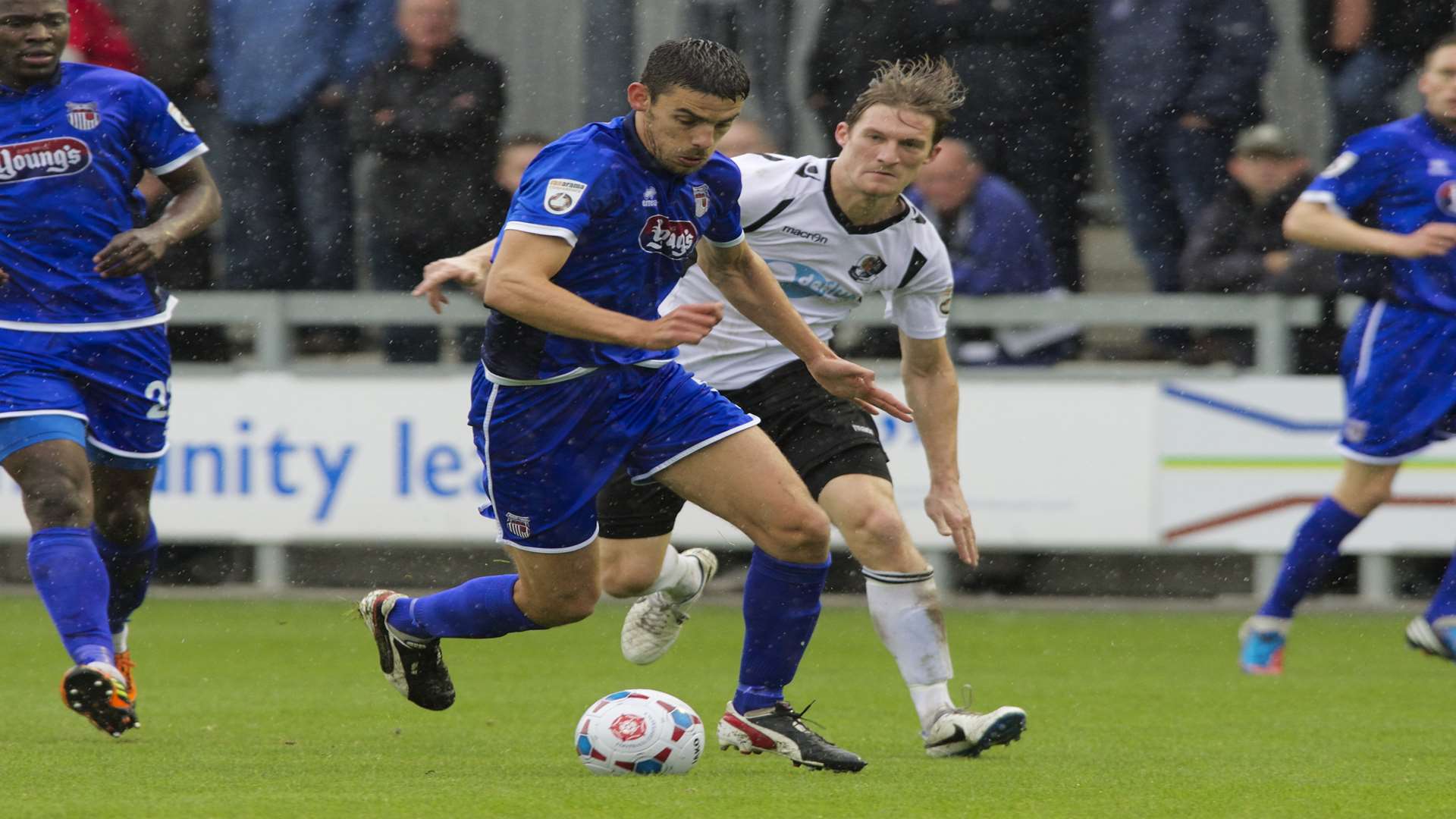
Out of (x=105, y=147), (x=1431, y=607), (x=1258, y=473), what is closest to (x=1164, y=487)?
(x=1258, y=473)

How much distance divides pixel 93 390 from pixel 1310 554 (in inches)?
178

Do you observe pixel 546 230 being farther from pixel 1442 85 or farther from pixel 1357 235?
pixel 1442 85

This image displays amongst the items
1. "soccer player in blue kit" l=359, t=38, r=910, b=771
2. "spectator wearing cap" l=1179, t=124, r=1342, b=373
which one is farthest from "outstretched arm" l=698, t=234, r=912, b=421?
"spectator wearing cap" l=1179, t=124, r=1342, b=373

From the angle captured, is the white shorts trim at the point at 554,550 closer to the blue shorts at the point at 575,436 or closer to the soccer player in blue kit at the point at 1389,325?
the blue shorts at the point at 575,436

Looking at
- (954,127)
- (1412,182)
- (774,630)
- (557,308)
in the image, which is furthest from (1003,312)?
(557,308)

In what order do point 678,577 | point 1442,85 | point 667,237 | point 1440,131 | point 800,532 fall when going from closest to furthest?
point 667,237, point 800,532, point 678,577, point 1442,85, point 1440,131

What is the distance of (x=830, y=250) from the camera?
6594 mm

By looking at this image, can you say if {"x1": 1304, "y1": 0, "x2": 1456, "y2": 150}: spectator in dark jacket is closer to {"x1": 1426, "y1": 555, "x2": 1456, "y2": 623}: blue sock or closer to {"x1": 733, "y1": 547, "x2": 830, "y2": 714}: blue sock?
{"x1": 1426, "y1": 555, "x2": 1456, "y2": 623}: blue sock

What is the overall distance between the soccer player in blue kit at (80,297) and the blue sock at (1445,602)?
4.55 meters

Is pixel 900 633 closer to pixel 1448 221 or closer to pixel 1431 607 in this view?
pixel 1431 607

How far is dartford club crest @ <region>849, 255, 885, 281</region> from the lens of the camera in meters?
6.58

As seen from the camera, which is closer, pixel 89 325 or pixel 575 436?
pixel 575 436

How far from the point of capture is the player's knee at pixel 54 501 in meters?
6.32

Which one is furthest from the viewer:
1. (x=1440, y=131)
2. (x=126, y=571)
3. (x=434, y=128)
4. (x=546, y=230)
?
(x=434, y=128)
